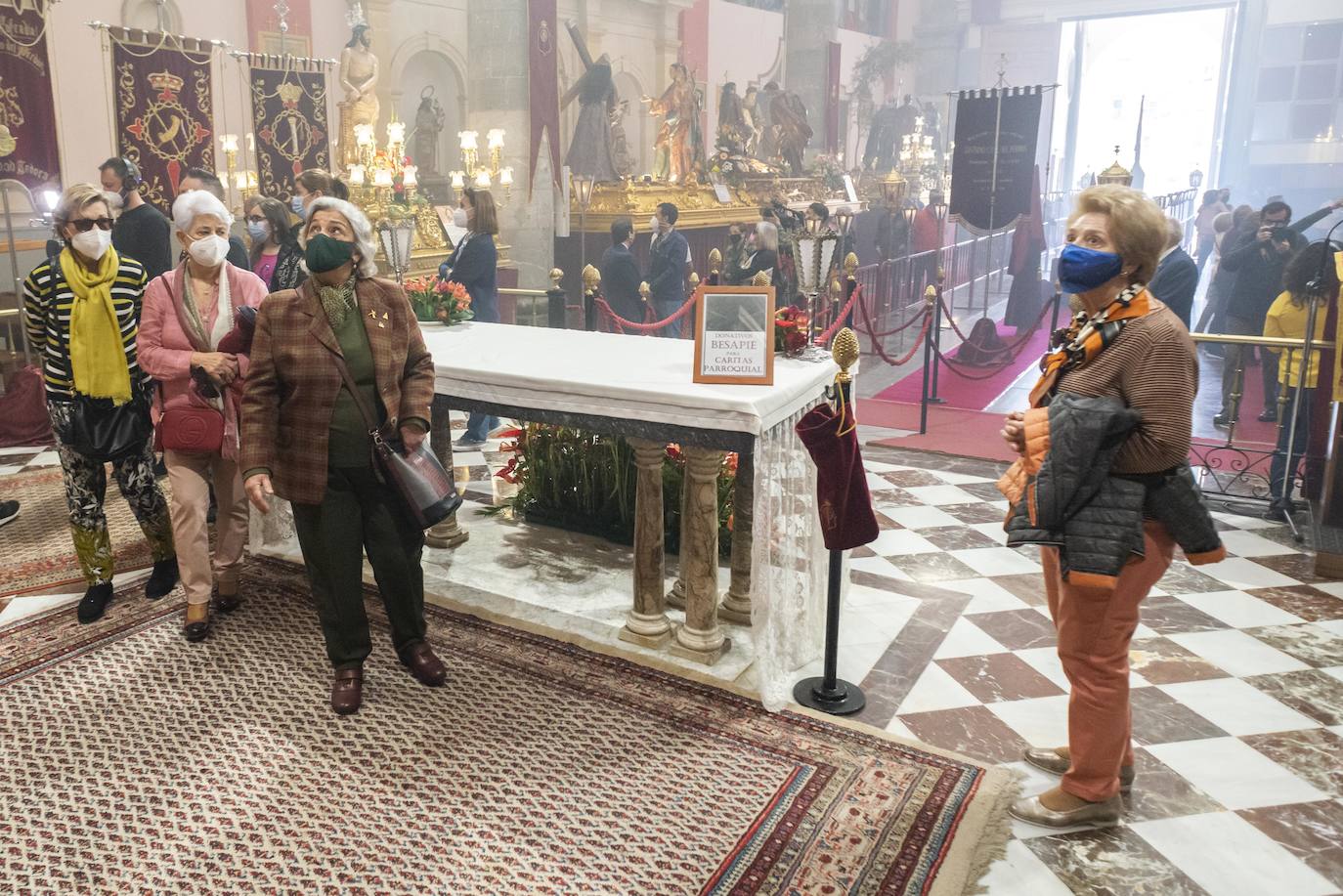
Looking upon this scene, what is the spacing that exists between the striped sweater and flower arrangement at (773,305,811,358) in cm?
259

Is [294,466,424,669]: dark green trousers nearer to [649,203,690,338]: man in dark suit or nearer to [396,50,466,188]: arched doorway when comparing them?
[649,203,690,338]: man in dark suit

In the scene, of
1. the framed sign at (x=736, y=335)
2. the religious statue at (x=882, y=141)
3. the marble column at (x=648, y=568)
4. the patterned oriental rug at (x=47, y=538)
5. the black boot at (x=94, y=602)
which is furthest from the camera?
the religious statue at (x=882, y=141)

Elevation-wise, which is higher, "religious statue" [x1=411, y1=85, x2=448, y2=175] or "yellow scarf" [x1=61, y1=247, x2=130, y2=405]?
"religious statue" [x1=411, y1=85, x2=448, y2=175]

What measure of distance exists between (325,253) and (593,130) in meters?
12.6

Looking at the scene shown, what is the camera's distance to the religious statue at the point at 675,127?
15875 millimetres

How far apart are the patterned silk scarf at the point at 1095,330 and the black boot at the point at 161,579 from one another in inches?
151

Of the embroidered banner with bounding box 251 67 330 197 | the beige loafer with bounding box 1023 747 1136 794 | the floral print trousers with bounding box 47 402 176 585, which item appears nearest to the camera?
the beige loafer with bounding box 1023 747 1136 794

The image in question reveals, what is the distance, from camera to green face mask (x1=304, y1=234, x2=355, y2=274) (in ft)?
10.7

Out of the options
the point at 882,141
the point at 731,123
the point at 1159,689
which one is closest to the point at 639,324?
the point at 1159,689

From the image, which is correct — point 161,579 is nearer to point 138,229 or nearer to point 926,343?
point 138,229

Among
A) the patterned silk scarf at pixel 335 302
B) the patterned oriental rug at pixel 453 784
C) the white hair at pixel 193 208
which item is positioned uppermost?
the white hair at pixel 193 208

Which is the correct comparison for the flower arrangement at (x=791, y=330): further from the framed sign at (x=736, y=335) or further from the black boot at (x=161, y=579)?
the black boot at (x=161, y=579)

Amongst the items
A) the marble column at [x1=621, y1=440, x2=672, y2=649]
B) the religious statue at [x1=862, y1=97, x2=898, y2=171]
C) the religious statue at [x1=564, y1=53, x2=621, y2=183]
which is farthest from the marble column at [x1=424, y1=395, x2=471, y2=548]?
the religious statue at [x1=862, y1=97, x2=898, y2=171]

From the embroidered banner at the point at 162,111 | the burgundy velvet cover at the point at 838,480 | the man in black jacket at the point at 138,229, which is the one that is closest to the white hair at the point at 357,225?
the burgundy velvet cover at the point at 838,480
